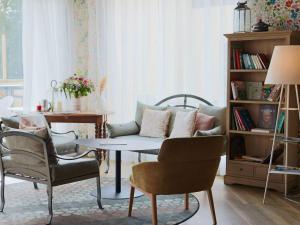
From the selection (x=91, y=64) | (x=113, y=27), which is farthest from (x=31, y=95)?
(x=113, y=27)

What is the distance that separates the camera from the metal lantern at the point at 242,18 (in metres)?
5.18

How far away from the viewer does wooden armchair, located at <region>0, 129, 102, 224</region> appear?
380 centimetres

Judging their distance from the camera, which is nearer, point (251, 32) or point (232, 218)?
point (232, 218)

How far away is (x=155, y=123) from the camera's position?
5.55 metres

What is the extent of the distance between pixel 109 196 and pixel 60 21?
2.97 meters

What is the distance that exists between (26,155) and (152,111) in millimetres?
2092

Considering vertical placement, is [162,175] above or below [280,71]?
below

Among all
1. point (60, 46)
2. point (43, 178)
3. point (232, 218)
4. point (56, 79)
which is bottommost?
point (232, 218)

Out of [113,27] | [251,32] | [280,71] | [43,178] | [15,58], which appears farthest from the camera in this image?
[15,58]

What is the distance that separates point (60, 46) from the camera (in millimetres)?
6578

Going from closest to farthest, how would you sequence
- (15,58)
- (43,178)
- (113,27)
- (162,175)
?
(162,175) → (43,178) → (113,27) → (15,58)

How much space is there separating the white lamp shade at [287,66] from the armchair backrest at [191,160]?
3.81ft

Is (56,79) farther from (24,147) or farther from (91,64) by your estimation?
(24,147)

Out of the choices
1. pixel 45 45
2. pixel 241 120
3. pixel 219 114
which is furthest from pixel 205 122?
pixel 45 45
